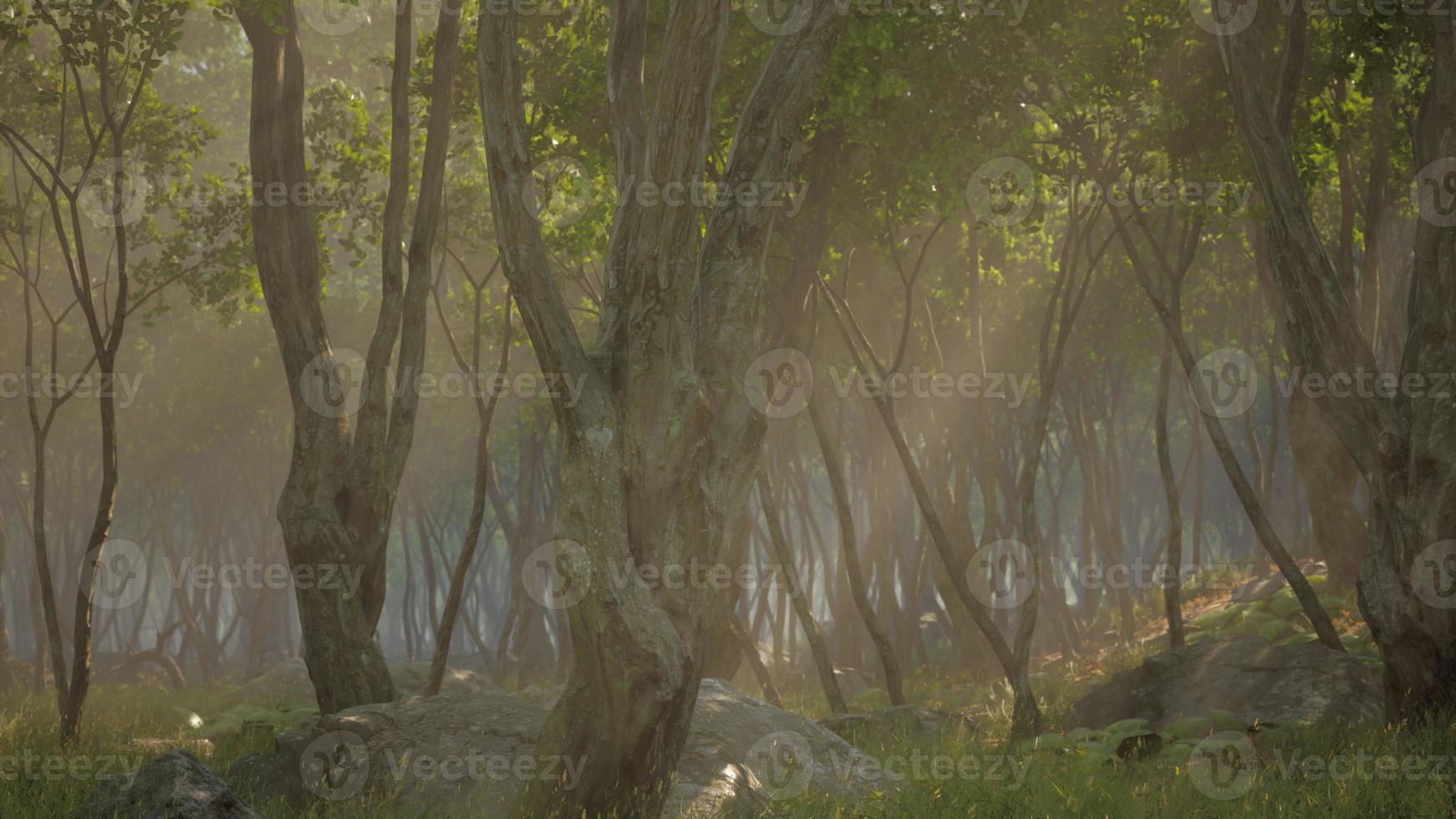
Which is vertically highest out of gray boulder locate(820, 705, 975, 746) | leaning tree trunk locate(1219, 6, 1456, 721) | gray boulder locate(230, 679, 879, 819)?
leaning tree trunk locate(1219, 6, 1456, 721)

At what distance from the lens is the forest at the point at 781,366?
7105mm

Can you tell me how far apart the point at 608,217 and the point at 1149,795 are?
11.0m

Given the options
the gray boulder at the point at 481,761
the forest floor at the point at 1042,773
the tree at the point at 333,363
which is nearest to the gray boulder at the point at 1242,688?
the forest floor at the point at 1042,773

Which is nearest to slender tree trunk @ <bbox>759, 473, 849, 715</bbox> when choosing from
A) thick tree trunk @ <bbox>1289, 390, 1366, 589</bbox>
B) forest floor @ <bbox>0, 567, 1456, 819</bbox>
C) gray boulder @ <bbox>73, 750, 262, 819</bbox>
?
forest floor @ <bbox>0, 567, 1456, 819</bbox>

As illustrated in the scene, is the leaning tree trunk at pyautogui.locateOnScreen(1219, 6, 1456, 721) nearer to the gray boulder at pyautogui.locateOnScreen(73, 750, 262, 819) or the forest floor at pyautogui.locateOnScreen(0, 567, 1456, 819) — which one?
the forest floor at pyautogui.locateOnScreen(0, 567, 1456, 819)

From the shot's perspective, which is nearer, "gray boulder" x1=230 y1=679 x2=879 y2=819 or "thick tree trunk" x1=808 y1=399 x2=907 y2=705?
"gray boulder" x1=230 y1=679 x2=879 y2=819

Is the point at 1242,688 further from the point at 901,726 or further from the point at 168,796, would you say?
the point at 168,796

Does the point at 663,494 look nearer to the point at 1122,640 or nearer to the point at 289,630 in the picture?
the point at 1122,640

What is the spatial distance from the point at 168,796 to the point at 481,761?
3.33 metres

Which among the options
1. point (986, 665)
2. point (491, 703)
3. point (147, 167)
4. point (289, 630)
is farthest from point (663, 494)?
point (289, 630)

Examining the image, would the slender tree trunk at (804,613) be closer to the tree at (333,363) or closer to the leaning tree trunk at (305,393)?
the tree at (333,363)

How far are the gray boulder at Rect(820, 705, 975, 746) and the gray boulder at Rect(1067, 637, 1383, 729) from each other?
189cm

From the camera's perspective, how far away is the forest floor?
22.9 feet

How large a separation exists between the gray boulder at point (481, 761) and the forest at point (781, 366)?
50mm
